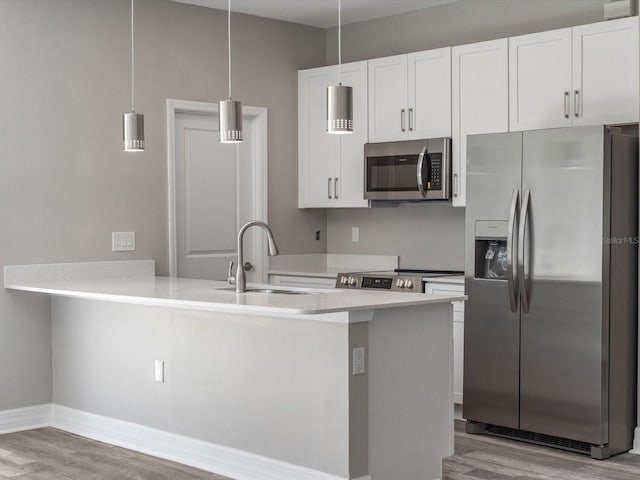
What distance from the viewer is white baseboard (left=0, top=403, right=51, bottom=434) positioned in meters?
5.23

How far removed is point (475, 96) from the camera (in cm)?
555

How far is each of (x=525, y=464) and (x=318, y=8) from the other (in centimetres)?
346

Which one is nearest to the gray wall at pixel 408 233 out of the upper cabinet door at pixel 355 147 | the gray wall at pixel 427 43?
the gray wall at pixel 427 43

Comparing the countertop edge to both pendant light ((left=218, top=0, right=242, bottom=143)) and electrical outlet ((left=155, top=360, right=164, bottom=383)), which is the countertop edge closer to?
electrical outlet ((left=155, top=360, right=164, bottom=383))

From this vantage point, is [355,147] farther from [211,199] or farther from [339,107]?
[339,107]

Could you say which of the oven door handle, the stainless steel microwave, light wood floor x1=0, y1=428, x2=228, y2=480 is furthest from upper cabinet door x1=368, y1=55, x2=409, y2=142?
light wood floor x1=0, y1=428, x2=228, y2=480

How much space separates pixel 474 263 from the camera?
515 centimetres

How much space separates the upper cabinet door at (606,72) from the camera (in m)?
4.80

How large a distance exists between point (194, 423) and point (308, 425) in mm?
838

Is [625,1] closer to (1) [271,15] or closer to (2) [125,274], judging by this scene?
(1) [271,15]

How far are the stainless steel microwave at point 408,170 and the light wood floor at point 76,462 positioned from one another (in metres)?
2.42

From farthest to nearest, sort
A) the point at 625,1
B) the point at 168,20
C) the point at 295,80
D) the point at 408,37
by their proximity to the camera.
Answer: the point at 295,80, the point at 408,37, the point at 168,20, the point at 625,1

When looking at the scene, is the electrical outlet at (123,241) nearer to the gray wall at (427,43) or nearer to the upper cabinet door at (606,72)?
the gray wall at (427,43)

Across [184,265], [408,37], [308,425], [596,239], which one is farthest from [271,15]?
[308,425]
